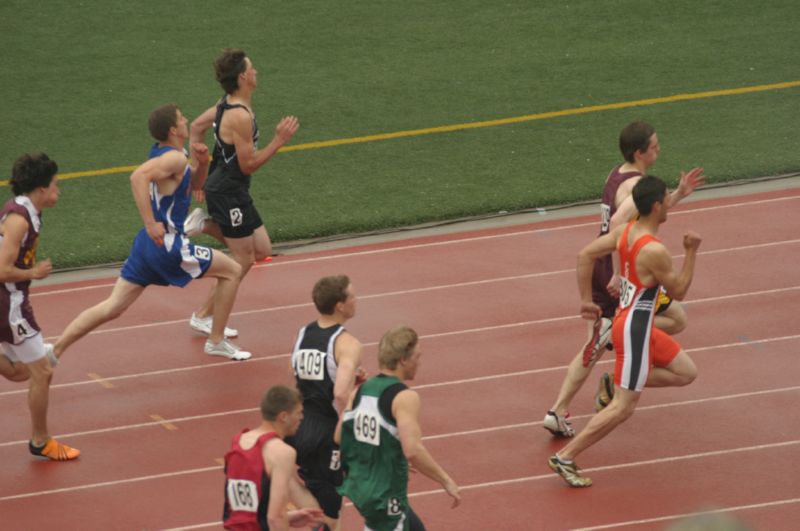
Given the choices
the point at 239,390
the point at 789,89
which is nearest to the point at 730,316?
the point at 239,390

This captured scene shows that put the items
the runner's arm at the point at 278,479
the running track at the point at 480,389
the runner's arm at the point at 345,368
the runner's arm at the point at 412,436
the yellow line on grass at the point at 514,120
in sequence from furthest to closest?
the yellow line on grass at the point at 514,120, the running track at the point at 480,389, the runner's arm at the point at 345,368, the runner's arm at the point at 412,436, the runner's arm at the point at 278,479

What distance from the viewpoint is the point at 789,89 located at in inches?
592

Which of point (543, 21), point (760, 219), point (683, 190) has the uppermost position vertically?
point (543, 21)

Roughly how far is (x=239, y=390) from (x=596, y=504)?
282 cm

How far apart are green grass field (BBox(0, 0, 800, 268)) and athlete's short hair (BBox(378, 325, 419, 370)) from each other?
19.8ft

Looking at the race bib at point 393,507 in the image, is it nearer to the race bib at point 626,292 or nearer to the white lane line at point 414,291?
the race bib at point 626,292

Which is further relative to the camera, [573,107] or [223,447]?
[573,107]

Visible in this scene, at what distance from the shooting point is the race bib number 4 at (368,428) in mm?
6027

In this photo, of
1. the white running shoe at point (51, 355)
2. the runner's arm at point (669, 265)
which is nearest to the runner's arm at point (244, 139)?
the white running shoe at point (51, 355)

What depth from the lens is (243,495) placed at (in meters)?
5.68

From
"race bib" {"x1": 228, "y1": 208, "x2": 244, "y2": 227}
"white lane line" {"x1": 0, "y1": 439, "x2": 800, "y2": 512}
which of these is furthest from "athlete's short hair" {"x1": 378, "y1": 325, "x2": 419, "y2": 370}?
"race bib" {"x1": 228, "y1": 208, "x2": 244, "y2": 227}

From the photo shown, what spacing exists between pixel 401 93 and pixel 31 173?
804 centimetres

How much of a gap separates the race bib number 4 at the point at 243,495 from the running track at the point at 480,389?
1.74m

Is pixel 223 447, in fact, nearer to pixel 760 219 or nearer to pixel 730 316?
pixel 730 316
